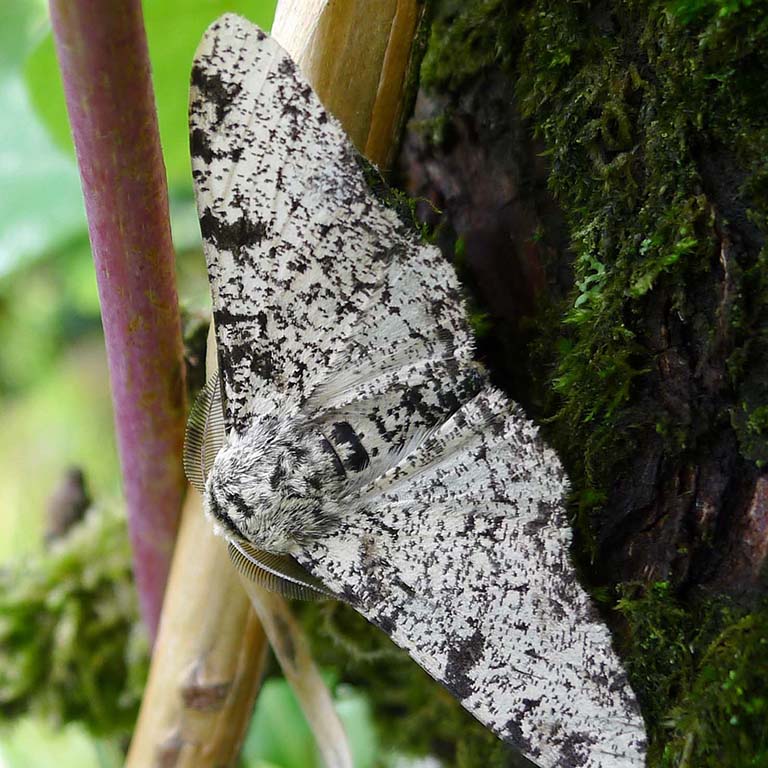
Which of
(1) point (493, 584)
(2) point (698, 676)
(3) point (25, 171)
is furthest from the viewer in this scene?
(3) point (25, 171)

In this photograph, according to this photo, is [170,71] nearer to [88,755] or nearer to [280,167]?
[280,167]

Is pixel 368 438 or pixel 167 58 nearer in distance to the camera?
pixel 368 438

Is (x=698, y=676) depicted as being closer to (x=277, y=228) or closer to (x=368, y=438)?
(x=368, y=438)

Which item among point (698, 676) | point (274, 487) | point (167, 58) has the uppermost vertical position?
point (167, 58)

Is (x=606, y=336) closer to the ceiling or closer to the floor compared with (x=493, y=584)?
closer to the ceiling

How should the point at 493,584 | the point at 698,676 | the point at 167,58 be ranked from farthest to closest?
1. the point at 167,58
2. the point at 493,584
3. the point at 698,676

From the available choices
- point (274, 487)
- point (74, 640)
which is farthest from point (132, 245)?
point (74, 640)

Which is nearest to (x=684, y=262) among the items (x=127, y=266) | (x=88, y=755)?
(x=127, y=266)

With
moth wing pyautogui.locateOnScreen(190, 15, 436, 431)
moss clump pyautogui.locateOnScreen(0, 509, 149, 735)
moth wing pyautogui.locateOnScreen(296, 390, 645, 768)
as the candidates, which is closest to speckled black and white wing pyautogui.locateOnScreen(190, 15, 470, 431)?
moth wing pyautogui.locateOnScreen(190, 15, 436, 431)
